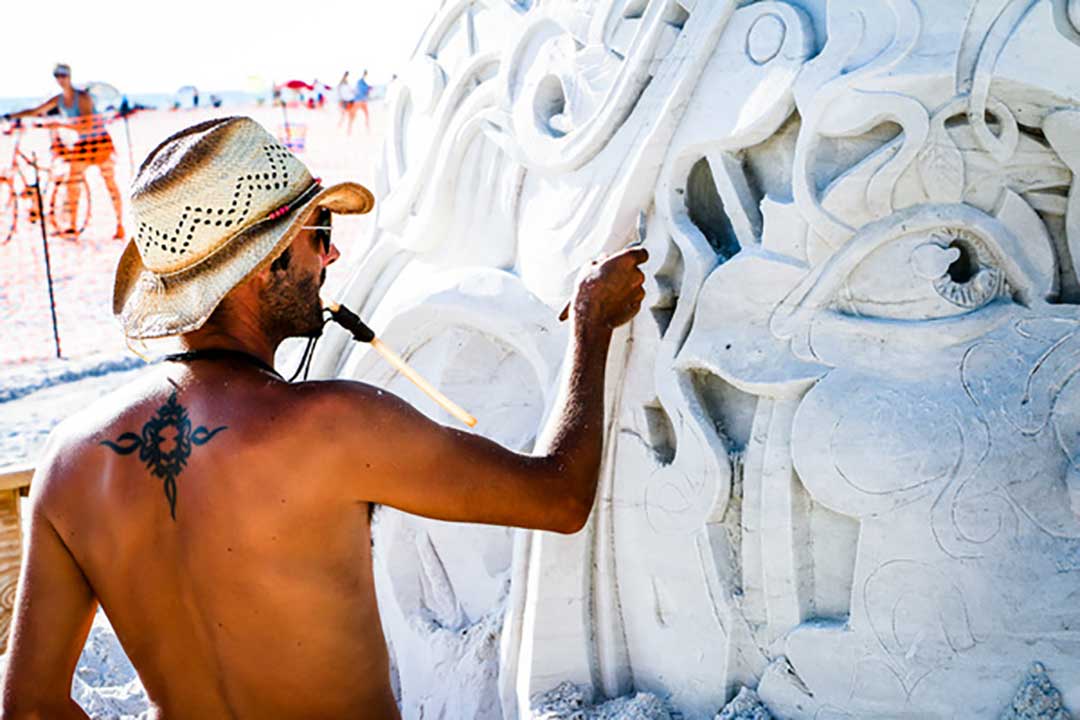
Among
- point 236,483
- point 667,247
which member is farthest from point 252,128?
point 667,247

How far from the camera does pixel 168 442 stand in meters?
2.03

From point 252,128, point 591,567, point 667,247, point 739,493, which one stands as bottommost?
point 591,567

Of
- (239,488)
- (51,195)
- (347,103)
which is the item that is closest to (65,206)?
(51,195)

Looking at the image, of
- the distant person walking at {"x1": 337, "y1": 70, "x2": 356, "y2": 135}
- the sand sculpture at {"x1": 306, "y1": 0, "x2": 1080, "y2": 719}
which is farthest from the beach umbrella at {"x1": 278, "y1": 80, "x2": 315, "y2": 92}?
the sand sculpture at {"x1": 306, "y1": 0, "x2": 1080, "y2": 719}

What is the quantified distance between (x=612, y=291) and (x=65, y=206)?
9.58 meters

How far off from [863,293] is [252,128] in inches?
42.9

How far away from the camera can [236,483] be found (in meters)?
1.98

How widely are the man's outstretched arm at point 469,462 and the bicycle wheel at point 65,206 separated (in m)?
9.06

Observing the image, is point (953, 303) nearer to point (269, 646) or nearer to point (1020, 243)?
point (1020, 243)

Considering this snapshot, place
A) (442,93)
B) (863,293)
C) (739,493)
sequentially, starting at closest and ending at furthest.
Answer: (863,293)
(739,493)
(442,93)

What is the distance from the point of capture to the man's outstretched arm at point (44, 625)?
2.11m

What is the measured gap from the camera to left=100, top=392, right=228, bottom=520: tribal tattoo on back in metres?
2.01

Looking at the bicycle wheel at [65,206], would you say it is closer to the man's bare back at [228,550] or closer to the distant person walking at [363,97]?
the distant person walking at [363,97]

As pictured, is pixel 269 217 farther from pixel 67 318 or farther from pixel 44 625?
pixel 67 318
